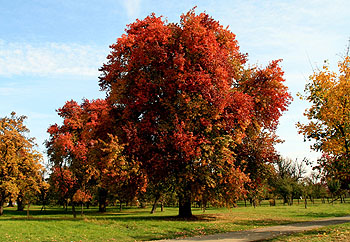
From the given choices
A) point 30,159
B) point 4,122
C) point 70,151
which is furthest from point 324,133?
point 4,122

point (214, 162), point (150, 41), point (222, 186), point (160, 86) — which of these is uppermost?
point (150, 41)

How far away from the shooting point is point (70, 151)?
27.3 meters

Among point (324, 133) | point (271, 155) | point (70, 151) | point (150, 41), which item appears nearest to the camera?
point (324, 133)

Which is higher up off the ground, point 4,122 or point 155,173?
point 4,122

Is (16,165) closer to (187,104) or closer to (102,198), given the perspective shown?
(102,198)

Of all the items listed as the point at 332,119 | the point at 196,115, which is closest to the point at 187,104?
the point at 196,115

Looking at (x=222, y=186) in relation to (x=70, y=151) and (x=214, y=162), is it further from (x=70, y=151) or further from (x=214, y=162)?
(x=70, y=151)

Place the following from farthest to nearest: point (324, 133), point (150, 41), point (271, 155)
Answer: point (271, 155) → point (150, 41) → point (324, 133)

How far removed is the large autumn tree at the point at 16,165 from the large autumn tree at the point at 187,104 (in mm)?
16206

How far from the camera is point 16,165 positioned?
30.1 metres

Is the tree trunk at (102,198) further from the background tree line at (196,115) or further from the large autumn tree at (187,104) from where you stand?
the large autumn tree at (187,104)

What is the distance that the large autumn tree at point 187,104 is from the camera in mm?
16453

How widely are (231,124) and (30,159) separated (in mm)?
22829

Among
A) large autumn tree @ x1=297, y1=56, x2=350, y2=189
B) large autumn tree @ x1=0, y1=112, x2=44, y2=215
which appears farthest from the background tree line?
large autumn tree @ x1=0, y1=112, x2=44, y2=215
